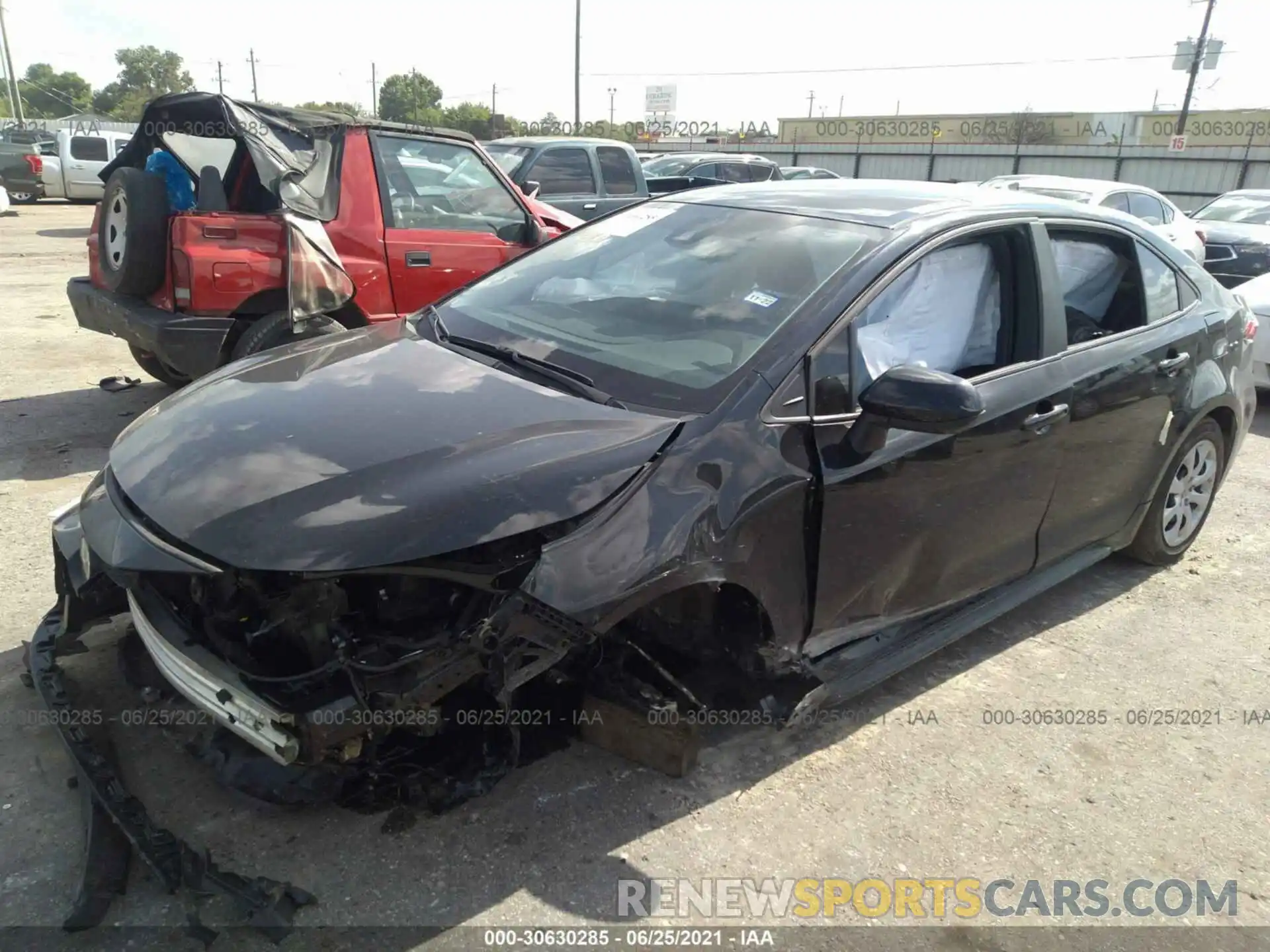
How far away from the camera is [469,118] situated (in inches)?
2329

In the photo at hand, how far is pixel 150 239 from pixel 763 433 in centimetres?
419

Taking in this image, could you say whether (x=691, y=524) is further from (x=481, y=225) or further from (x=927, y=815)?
(x=481, y=225)

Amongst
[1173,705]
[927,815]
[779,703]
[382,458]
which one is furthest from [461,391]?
[1173,705]

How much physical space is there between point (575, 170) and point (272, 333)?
5.61 metres

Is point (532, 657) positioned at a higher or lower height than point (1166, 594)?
higher

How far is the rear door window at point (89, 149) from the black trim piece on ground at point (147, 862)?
21.9 m

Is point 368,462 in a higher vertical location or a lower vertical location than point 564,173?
lower

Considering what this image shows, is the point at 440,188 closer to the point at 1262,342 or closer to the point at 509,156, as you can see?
the point at 509,156

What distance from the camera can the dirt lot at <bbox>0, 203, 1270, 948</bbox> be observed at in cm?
233

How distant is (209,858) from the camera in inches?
85.9

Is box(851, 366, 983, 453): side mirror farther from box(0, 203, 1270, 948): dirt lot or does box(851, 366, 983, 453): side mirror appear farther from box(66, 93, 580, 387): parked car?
box(66, 93, 580, 387): parked car

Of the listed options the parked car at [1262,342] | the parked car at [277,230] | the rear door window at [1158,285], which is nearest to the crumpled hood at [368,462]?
the parked car at [277,230]

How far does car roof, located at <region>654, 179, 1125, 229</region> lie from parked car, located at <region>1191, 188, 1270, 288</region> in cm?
881

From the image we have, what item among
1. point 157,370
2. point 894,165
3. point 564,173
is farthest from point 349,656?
point 894,165
